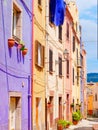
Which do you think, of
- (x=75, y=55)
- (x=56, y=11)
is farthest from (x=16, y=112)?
(x=75, y=55)

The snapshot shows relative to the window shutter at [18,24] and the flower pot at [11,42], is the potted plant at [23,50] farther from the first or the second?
the flower pot at [11,42]

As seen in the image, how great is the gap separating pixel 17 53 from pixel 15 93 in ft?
4.65

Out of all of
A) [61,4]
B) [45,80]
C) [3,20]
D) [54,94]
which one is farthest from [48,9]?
[3,20]

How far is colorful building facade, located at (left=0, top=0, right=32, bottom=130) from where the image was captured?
13211 mm

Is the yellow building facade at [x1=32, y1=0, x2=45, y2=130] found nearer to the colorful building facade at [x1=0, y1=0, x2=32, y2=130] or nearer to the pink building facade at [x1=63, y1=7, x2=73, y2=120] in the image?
the colorful building facade at [x1=0, y1=0, x2=32, y2=130]

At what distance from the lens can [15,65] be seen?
1475cm

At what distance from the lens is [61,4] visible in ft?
77.6

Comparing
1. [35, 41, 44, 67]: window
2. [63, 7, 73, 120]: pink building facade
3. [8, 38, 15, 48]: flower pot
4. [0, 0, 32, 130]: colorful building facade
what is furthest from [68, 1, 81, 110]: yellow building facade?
[8, 38, 15, 48]: flower pot

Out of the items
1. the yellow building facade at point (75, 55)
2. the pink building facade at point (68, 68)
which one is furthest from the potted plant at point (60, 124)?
the yellow building facade at point (75, 55)

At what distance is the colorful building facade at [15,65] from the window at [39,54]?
1493 millimetres

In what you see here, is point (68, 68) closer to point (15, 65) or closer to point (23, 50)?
point (23, 50)

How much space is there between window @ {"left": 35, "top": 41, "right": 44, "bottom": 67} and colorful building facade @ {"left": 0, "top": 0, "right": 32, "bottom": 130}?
1493 mm

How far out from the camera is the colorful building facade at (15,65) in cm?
1321

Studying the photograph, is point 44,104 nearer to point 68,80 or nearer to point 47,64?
point 47,64
